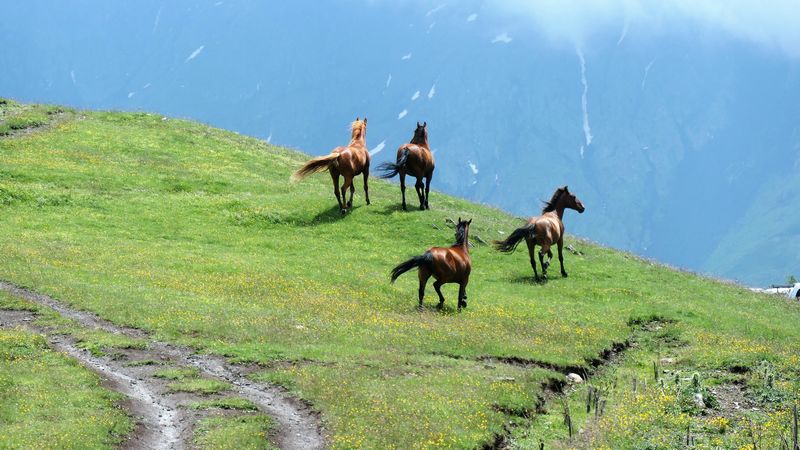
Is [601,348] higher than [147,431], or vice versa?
[601,348]

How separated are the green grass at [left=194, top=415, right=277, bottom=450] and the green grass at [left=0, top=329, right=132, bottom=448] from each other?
4.97 ft

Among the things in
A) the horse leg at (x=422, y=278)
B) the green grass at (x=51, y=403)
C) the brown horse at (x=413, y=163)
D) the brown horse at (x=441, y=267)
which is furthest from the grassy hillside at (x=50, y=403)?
the brown horse at (x=413, y=163)

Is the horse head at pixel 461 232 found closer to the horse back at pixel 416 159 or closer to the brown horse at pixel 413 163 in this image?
the brown horse at pixel 413 163

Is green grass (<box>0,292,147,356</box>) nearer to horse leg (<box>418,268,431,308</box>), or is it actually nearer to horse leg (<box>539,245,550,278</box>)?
horse leg (<box>418,268,431,308</box>)

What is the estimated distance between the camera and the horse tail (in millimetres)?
40719

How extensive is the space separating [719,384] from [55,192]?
31.2 metres

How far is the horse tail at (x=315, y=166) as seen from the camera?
40719 millimetres

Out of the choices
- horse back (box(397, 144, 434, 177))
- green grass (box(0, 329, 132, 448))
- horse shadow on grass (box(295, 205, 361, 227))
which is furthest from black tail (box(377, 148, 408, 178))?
green grass (box(0, 329, 132, 448))

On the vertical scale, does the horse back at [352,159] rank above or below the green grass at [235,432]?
above

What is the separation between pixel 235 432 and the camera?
60.0 ft

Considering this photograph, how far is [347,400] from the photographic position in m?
20.4

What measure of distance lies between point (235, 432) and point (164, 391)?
319 centimetres

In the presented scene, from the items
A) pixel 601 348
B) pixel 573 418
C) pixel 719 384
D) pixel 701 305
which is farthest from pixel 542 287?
pixel 573 418

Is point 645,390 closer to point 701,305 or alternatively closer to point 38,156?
point 701,305
